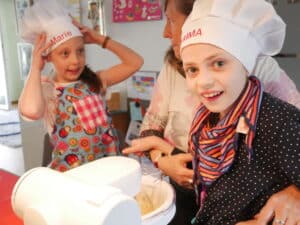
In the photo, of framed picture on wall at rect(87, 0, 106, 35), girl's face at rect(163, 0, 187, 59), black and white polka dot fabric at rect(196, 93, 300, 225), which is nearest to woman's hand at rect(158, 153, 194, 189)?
black and white polka dot fabric at rect(196, 93, 300, 225)

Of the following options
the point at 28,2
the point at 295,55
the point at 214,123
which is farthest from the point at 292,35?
the point at 28,2

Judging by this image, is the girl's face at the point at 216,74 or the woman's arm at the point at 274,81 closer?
the girl's face at the point at 216,74

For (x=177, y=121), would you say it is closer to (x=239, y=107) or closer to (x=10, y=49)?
(x=239, y=107)

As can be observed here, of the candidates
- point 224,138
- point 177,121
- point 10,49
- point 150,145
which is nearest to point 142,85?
point 177,121

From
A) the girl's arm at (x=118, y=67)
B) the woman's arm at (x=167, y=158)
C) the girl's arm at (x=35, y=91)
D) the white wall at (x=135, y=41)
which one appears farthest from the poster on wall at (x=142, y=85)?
the woman's arm at (x=167, y=158)

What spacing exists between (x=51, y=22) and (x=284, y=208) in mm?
999

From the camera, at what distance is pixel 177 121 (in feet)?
3.90

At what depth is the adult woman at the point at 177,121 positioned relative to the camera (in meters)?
0.95

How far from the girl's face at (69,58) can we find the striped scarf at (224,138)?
64cm

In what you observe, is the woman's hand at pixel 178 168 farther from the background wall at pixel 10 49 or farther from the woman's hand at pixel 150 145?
the background wall at pixel 10 49

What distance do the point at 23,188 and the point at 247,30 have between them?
1.78 ft

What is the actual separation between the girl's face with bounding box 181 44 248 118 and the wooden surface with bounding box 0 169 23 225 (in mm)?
615

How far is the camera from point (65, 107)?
1.34m

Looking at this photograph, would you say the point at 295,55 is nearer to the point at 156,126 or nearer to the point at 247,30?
the point at 156,126
